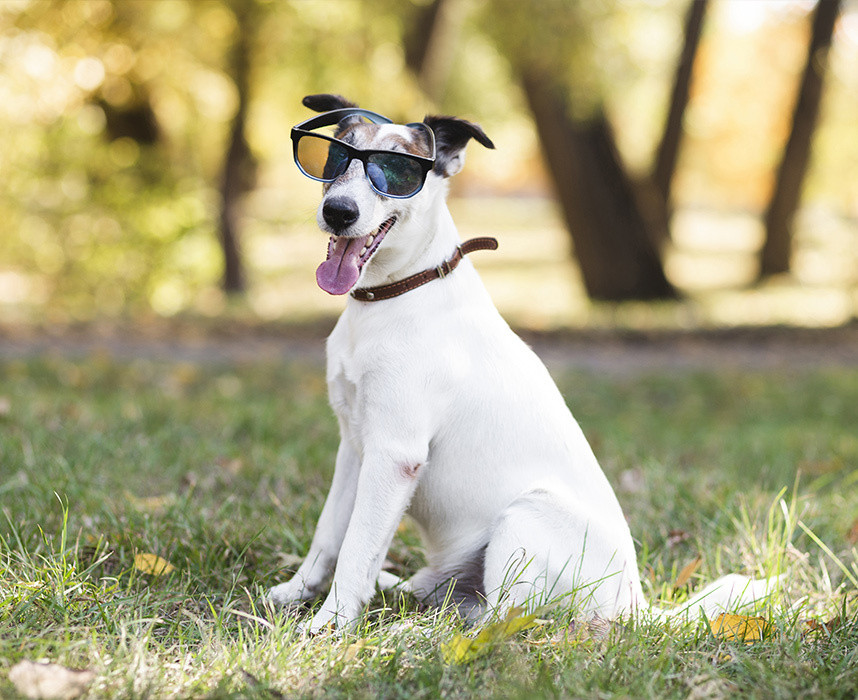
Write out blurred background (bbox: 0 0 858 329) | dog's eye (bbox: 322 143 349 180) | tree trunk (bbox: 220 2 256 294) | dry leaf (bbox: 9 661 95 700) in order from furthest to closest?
tree trunk (bbox: 220 2 256 294)
blurred background (bbox: 0 0 858 329)
dog's eye (bbox: 322 143 349 180)
dry leaf (bbox: 9 661 95 700)

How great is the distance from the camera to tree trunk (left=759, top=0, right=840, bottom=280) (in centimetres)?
1548

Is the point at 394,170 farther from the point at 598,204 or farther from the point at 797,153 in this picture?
the point at 797,153

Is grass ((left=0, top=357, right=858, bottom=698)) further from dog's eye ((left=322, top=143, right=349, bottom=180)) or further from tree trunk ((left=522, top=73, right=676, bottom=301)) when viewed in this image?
tree trunk ((left=522, top=73, right=676, bottom=301))

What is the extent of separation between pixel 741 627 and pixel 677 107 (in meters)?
14.8

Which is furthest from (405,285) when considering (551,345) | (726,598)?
(551,345)

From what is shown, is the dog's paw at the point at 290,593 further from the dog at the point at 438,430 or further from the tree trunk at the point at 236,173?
the tree trunk at the point at 236,173

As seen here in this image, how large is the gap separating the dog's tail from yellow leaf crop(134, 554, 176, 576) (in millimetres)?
1496

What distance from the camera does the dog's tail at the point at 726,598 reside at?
261 centimetres

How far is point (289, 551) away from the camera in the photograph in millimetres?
3111

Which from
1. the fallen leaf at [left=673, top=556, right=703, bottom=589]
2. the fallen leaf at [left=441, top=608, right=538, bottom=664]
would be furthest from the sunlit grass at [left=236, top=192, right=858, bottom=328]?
the fallen leaf at [left=673, top=556, right=703, bottom=589]

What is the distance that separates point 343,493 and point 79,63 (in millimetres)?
10108

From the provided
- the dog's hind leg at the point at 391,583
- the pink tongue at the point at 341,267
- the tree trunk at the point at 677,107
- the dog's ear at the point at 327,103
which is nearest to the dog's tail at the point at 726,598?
the dog's hind leg at the point at 391,583

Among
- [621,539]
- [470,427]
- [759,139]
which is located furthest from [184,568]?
[759,139]

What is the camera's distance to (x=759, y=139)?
80.9ft
